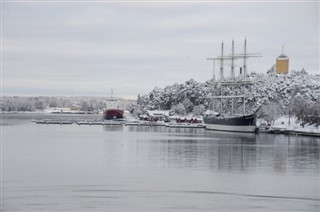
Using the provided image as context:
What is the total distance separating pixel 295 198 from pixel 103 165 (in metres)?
10.9

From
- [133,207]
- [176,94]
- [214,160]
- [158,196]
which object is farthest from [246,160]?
[176,94]

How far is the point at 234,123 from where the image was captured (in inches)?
3007

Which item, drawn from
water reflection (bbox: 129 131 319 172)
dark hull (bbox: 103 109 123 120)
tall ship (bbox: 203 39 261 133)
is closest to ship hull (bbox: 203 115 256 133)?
tall ship (bbox: 203 39 261 133)

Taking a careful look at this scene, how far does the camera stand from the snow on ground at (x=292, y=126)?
66.1 m

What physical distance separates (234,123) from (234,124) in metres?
0.13

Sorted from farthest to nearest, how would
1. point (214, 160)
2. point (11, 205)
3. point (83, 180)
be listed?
point (214, 160), point (83, 180), point (11, 205)

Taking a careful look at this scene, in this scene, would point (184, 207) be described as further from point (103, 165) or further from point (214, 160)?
point (214, 160)

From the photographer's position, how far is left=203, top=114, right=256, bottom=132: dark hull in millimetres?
73375

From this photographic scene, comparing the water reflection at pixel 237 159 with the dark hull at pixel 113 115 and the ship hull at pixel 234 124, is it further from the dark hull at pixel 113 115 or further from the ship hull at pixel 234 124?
the dark hull at pixel 113 115

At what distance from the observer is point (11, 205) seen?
57.2ft

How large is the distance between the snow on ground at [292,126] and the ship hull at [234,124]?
11.6 ft

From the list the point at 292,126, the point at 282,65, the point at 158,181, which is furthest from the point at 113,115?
the point at 158,181

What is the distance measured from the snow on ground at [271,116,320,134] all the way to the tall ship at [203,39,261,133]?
346cm

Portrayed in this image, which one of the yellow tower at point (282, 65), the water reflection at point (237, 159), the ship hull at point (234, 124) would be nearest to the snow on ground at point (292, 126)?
the ship hull at point (234, 124)
